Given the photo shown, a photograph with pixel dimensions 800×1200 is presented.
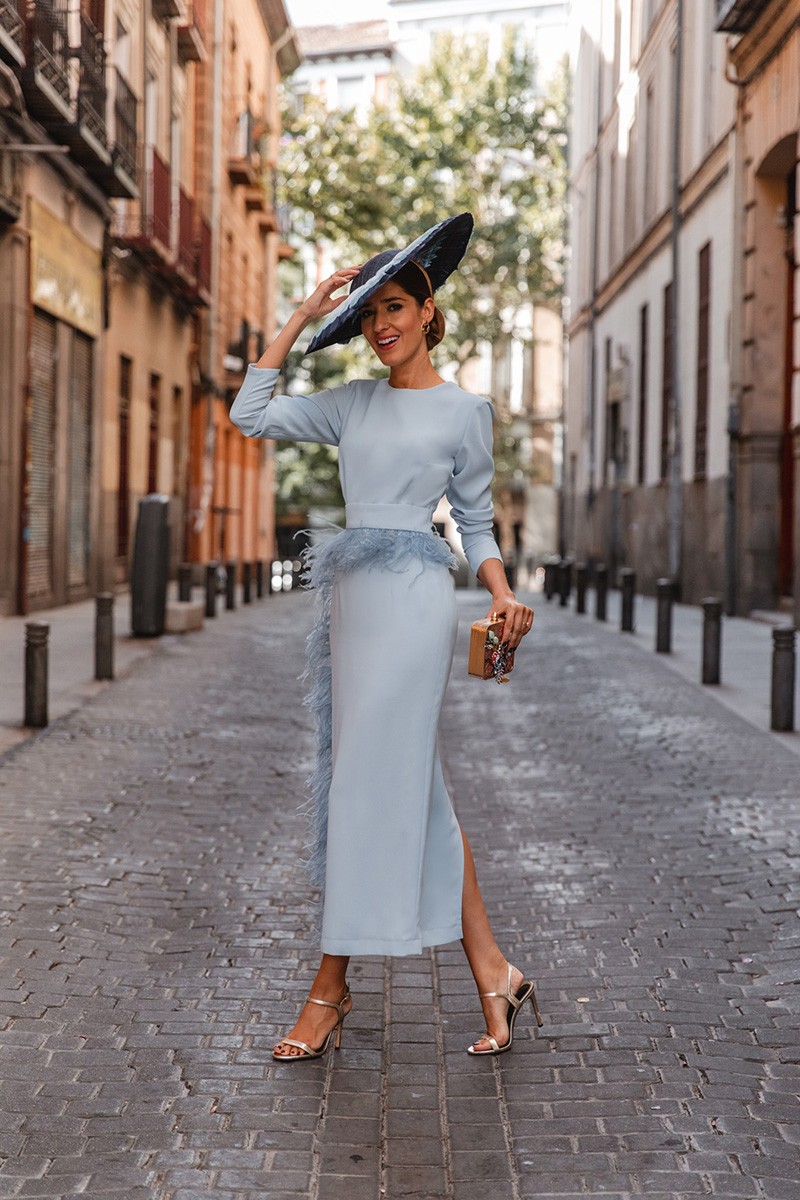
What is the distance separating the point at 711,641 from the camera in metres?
11.8

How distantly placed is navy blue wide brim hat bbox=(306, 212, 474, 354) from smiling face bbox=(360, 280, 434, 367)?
1.6 inches

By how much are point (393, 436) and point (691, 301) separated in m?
22.2

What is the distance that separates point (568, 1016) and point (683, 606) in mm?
20377

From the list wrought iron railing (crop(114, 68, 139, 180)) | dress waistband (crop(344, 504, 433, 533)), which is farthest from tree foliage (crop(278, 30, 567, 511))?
dress waistband (crop(344, 504, 433, 533))

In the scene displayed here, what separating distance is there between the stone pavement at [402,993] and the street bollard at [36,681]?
0.37 metres

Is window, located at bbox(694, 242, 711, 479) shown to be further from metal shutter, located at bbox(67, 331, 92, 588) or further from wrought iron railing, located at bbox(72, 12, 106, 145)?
wrought iron railing, located at bbox(72, 12, 106, 145)

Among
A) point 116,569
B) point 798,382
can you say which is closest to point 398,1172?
point 798,382

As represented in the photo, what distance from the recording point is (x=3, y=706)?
9695 millimetres

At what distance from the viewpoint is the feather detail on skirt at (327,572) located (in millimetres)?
3648

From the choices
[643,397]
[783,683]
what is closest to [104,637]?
[783,683]

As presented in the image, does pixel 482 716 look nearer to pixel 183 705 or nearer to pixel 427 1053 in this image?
pixel 183 705

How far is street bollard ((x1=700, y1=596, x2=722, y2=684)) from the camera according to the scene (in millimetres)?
11734

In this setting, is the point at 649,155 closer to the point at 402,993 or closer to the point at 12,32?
the point at 12,32

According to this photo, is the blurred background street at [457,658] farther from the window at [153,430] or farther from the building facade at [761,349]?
the window at [153,430]
